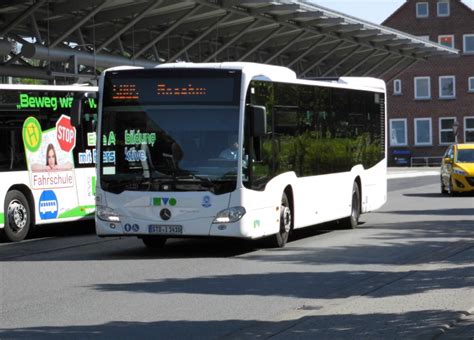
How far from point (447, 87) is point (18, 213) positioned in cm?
A: 7390

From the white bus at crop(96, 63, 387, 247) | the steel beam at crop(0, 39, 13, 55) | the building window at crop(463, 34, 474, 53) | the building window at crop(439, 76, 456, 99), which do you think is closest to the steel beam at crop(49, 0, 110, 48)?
the steel beam at crop(0, 39, 13, 55)

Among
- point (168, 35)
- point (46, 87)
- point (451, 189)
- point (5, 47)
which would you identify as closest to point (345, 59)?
point (168, 35)

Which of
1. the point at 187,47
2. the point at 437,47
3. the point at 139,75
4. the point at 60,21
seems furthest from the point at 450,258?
the point at 437,47

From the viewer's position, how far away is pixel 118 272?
1388 centimetres

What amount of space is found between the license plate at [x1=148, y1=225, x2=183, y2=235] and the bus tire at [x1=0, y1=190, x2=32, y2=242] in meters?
4.13

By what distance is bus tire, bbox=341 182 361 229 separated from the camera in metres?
20.9

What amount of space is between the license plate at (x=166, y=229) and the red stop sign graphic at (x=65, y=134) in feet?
16.2

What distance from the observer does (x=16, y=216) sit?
19.2 meters

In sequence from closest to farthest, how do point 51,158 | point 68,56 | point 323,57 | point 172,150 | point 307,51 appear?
point 172,150 < point 51,158 < point 68,56 < point 307,51 < point 323,57

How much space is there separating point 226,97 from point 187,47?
24392 millimetres

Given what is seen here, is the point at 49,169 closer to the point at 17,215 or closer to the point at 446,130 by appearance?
the point at 17,215

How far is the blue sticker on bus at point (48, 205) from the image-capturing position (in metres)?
19.6

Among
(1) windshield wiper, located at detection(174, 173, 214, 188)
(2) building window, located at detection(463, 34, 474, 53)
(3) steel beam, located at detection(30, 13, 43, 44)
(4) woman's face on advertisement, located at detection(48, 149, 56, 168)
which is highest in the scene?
(2) building window, located at detection(463, 34, 474, 53)

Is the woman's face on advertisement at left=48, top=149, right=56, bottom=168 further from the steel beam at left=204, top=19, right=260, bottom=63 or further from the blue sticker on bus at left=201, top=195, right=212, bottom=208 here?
the steel beam at left=204, top=19, right=260, bottom=63
